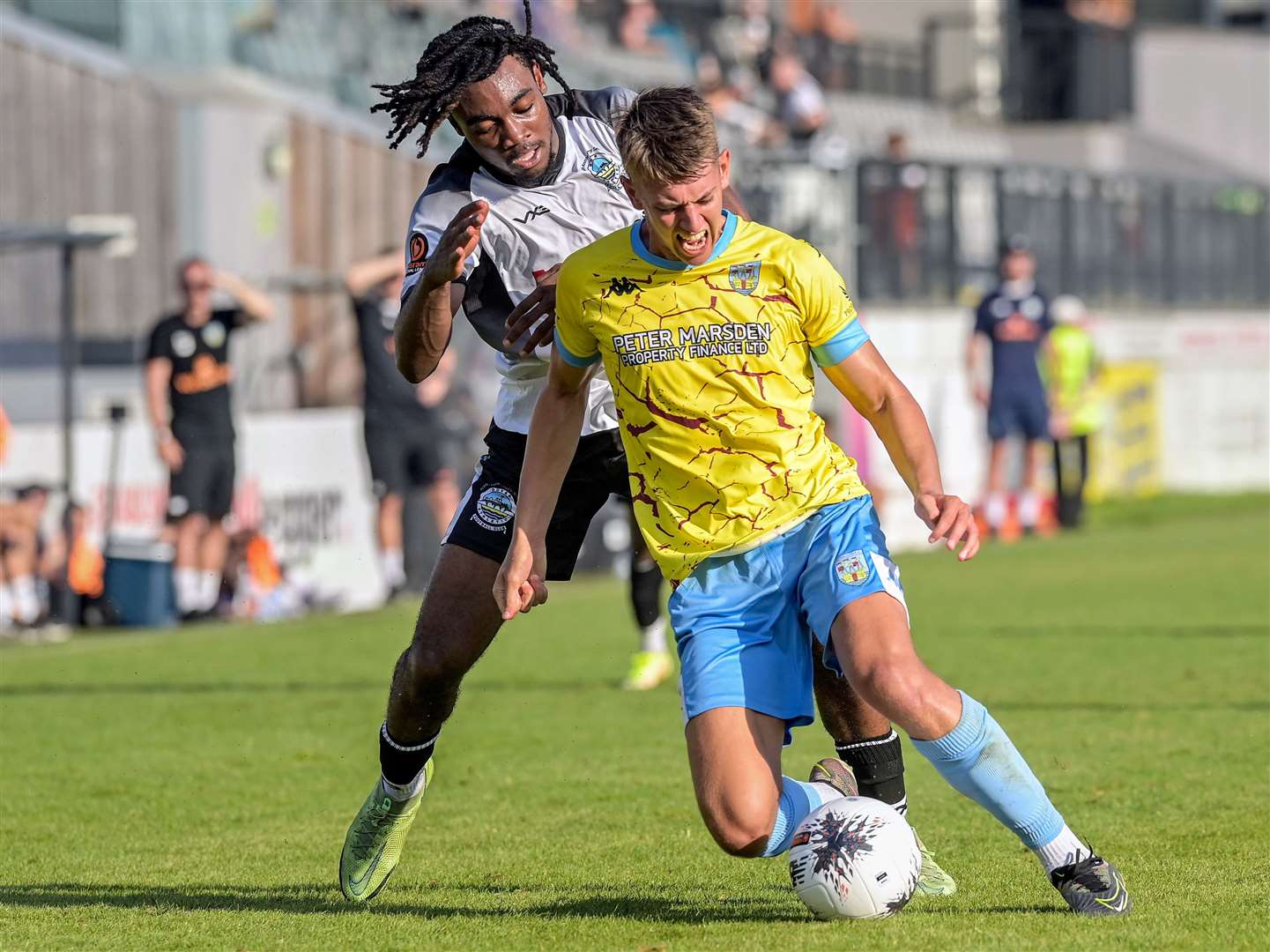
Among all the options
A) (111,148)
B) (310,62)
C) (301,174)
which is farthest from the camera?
(310,62)

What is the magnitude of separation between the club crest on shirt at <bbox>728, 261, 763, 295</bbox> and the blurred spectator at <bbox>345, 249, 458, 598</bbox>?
981cm

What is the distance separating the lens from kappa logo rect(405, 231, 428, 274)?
5.89m

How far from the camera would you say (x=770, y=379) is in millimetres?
5426

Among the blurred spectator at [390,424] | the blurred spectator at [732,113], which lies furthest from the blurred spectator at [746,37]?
the blurred spectator at [390,424]

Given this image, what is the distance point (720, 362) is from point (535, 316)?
0.57 metres

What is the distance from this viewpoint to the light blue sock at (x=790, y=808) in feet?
18.0

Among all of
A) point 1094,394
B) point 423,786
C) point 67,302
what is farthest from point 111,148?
point 423,786

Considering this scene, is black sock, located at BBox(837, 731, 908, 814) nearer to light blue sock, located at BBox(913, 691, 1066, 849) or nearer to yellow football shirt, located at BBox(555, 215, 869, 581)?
light blue sock, located at BBox(913, 691, 1066, 849)

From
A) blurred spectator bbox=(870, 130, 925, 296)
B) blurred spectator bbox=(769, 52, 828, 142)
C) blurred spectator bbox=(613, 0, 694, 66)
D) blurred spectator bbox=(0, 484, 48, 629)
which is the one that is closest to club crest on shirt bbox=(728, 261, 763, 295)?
blurred spectator bbox=(0, 484, 48, 629)

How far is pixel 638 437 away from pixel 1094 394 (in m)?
16.4

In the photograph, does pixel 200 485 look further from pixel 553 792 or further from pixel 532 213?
pixel 532 213

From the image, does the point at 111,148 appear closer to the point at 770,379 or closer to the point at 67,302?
the point at 67,302

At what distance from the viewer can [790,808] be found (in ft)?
18.2

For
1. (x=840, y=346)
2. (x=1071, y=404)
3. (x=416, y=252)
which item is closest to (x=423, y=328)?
(x=416, y=252)
